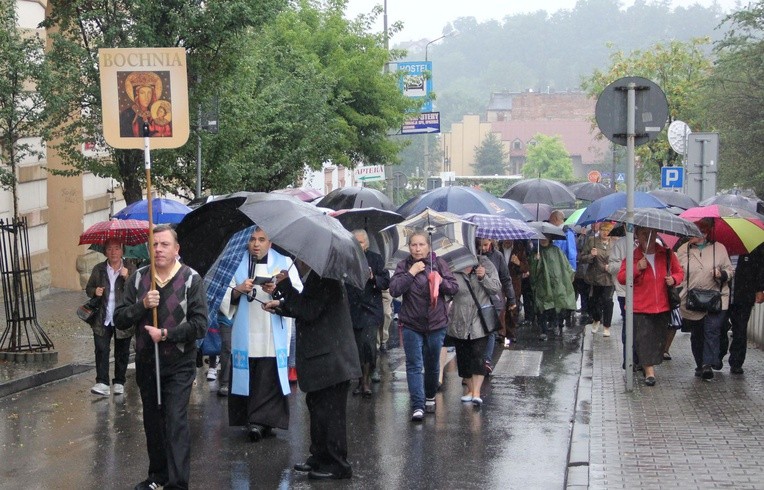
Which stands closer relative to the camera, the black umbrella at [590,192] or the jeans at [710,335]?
the jeans at [710,335]

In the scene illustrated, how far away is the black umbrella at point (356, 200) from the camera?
51.5 ft

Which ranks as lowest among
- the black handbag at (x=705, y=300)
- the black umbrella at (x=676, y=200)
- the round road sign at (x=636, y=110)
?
the black handbag at (x=705, y=300)

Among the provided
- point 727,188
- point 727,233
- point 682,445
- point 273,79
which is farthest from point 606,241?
point 727,188

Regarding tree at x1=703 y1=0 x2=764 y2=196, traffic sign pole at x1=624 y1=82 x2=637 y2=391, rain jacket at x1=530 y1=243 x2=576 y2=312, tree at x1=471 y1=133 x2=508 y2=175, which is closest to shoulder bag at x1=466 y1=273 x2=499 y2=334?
traffic sign pole at x1=624 y1=82 x2=637 y2=391

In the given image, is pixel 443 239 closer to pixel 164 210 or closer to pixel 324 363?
pixel 324 363

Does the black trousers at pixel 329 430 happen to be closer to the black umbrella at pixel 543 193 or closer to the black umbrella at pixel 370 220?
the black umbrella at pixel 370 220

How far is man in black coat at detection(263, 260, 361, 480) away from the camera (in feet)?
27.6

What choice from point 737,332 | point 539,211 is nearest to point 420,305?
point 737,332

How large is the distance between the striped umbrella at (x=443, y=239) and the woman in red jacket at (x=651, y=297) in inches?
81.8

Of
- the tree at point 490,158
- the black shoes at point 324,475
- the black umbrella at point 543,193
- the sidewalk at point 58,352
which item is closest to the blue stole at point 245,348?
the black shoes at point 324,475

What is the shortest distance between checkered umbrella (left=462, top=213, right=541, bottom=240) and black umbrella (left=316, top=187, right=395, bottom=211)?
2104 mm

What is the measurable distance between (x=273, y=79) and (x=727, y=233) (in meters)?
12.0

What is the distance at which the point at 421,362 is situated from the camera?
430 inches

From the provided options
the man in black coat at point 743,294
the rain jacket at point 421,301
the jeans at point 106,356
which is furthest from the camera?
the man in black coat at point 743,294
